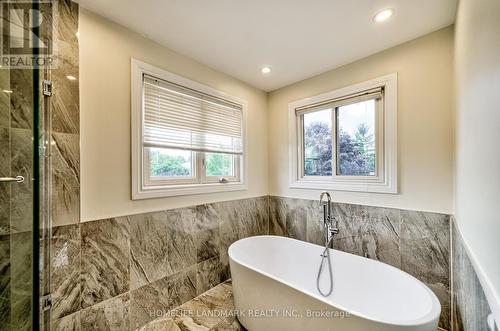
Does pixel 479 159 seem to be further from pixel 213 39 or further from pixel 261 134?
pixel 261 134

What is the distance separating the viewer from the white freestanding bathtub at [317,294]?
3.93 feet

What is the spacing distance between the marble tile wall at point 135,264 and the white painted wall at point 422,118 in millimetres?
1648

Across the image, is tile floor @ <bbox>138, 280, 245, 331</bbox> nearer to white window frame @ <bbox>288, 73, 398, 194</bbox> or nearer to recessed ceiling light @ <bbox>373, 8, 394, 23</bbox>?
white window frame @ <bbox>288, 73, 398, 194</bbox>

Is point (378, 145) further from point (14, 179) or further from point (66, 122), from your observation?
point (14, 179)

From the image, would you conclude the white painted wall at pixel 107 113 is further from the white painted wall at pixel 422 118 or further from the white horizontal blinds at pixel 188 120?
the white painted wall at pixel 422 118

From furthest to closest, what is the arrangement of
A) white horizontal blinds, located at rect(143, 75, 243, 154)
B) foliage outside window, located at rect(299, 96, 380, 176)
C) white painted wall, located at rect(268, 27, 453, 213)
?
foliage outside window, located at rect(299, 96, 380, 176)
white horizontal blinds, located at rect(143, 75, 243, 154)
white painted wall, located at rect(268, 27, 453, 213)

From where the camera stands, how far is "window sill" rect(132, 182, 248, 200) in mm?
1787

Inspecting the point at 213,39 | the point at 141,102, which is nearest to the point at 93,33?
the point at 141,102

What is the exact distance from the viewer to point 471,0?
101 centimetres

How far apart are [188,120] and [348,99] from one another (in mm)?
Answer: 1728

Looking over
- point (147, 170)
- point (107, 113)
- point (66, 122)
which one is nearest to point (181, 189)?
point (147, 170)

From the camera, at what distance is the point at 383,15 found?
156cm

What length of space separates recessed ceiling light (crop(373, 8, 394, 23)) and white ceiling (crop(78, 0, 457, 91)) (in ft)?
0.10

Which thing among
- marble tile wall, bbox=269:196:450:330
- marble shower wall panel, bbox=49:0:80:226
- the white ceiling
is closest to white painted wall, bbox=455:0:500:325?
the white ceiling
